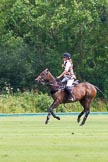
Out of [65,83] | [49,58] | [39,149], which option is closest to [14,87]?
[49,58]

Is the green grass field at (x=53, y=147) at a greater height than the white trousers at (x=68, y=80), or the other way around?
the white trousers at (x=68, y=80)

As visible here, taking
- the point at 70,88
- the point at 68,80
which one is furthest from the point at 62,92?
the point at 68,80

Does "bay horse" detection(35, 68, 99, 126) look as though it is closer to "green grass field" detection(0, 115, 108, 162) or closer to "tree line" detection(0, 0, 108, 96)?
"green grass field" detection(0, 115, 108, 162)

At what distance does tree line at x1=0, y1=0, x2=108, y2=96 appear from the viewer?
4941 cm

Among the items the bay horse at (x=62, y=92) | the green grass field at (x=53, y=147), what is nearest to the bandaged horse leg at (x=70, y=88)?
the bay horse at (x=62, y=92)

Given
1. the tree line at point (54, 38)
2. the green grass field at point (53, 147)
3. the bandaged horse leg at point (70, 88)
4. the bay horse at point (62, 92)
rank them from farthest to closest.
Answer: the tree line at point (54, 38) < the bandaged horse leg at point (70, 88) < the bay horse at point (62, 92) < the green grass field at point (53, 147)

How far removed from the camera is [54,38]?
5153 centimetres

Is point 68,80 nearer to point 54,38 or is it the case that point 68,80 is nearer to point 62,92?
point 62,92

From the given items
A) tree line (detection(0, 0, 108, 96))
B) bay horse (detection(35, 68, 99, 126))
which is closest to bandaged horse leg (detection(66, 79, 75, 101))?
bay horse (detection(35, 68, 99, 126))

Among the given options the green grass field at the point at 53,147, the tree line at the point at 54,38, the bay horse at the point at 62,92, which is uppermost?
the tree line at the point at 54,38

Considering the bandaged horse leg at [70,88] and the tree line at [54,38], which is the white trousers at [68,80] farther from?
the tree line at [54,38]

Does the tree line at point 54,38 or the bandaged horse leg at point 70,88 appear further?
the tree line at point 54,38

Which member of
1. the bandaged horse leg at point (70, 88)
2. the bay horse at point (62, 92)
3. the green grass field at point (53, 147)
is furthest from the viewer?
the bandaged horse leg at point (70, 88)

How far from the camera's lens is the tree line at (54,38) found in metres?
49.4
